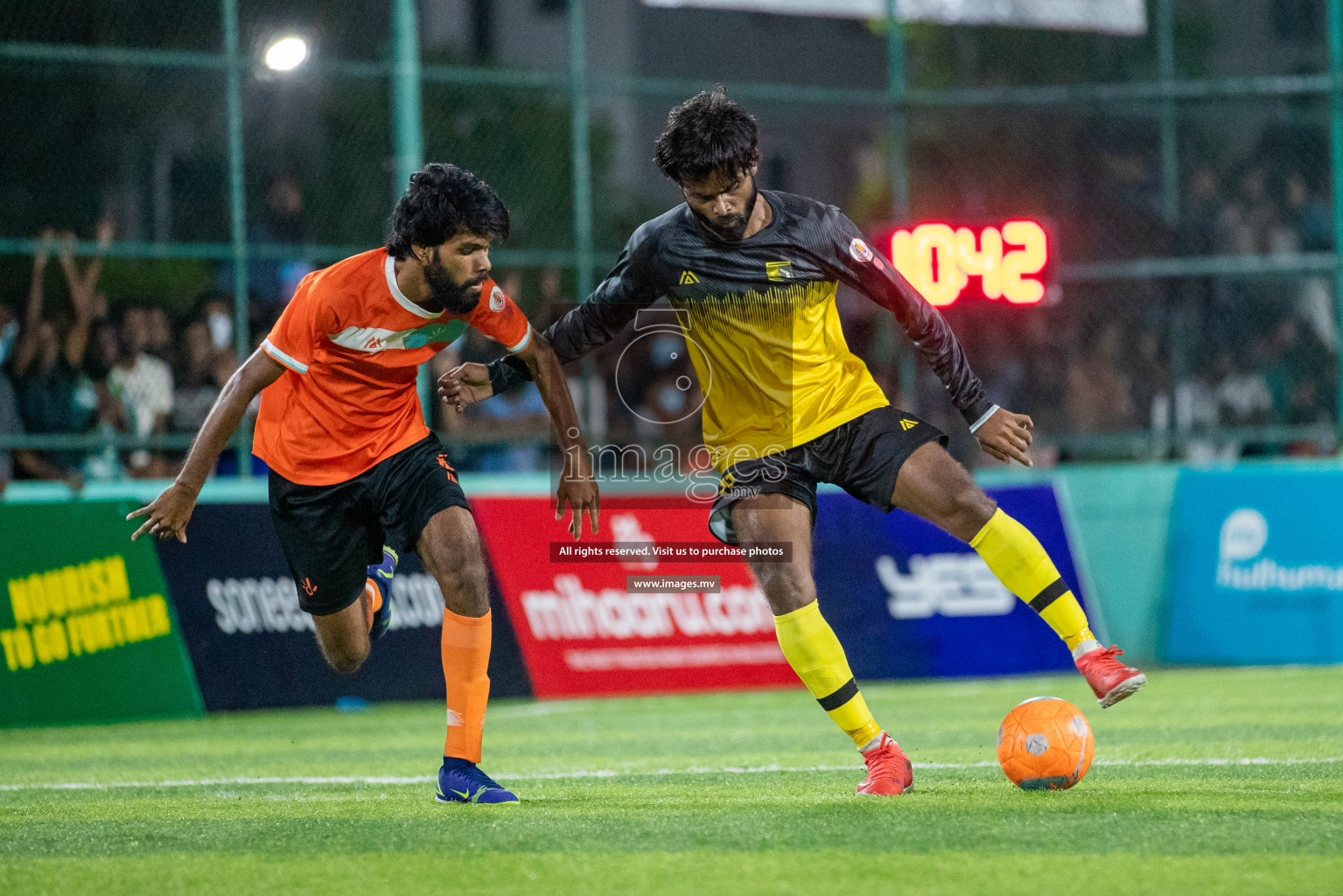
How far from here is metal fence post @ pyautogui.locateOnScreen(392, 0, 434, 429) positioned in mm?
12109

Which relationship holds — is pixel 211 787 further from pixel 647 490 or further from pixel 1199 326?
pixel 1199 326

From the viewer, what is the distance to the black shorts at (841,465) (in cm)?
550

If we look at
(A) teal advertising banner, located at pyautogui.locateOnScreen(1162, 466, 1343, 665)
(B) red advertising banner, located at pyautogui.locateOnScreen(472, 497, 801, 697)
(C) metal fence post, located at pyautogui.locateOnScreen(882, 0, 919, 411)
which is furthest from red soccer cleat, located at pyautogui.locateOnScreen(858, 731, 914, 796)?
(C) metal fence post, located at pyautogui.locateOnScreen(882, 0, 919, 411)

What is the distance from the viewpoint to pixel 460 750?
5.45 m

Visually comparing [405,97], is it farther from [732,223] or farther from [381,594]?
[732,223]

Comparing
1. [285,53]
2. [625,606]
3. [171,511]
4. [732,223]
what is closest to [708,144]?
[732,223]

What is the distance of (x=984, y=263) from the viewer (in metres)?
12.9

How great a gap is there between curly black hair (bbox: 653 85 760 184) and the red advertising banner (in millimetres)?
5527

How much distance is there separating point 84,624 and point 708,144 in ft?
20.3

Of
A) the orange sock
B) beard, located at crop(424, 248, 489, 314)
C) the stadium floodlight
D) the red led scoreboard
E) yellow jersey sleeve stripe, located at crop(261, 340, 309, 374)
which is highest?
the stadium floodlight

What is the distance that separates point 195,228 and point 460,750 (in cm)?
757

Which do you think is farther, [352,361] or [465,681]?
[352,361]

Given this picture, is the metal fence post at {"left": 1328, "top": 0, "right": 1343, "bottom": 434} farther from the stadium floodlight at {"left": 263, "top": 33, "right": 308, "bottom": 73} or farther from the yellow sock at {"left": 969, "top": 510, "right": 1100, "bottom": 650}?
the yellow sock at {"left": 969, "top": 510, "right": 1100, "bottom": 650}

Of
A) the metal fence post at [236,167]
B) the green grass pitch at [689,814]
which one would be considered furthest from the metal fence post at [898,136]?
the green grass pitch at [689,814]
